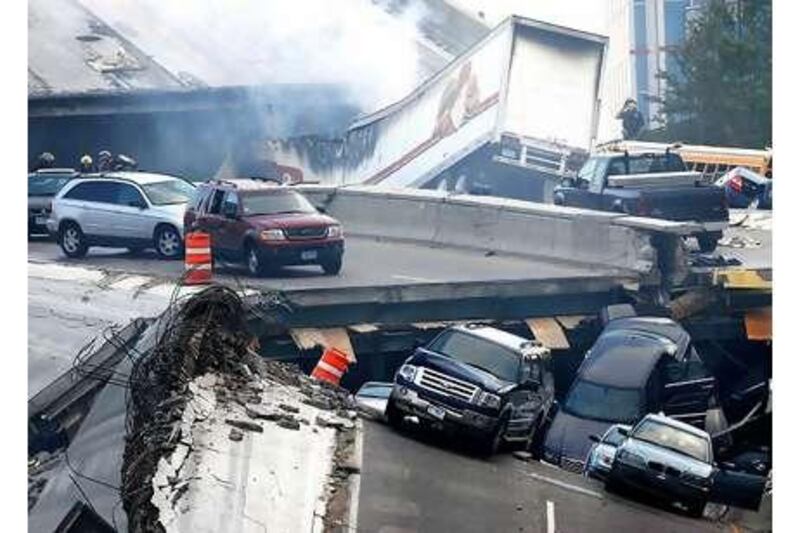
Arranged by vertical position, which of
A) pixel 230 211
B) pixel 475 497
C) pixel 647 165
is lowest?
pixel 475 497

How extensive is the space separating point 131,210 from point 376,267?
232 cm

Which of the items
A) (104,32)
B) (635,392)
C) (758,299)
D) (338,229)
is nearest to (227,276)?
(338,229)

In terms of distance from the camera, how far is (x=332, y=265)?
48.7 feet

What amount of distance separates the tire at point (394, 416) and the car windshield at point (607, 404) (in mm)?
1622

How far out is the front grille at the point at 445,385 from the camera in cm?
1354

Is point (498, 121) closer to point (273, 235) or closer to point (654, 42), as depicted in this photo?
point (654, 42)

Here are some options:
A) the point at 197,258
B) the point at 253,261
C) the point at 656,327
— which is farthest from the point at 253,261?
the point at 656,327

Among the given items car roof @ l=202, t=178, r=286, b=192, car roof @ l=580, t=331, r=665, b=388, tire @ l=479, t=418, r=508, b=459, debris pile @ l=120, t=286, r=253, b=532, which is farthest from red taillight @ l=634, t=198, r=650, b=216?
debris pile @ l=120, t=286, r=253, b=532

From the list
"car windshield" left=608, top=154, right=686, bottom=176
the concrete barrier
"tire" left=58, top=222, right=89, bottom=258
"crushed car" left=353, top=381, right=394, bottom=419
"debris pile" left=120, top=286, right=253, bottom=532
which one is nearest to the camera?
"debris pile" left=120, top=286, right=253, bottom=532

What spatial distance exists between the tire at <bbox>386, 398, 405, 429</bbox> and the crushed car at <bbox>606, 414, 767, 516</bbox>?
1.78 metres

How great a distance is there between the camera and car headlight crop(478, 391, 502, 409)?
13531 millimetres

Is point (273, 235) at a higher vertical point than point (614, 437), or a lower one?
higher

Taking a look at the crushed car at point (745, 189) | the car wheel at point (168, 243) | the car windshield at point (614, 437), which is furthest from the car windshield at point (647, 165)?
the car wheel at point (168, 243)

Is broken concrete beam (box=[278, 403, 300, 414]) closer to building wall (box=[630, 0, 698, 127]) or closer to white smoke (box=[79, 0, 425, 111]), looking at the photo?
white smoke (box=[79, 0, 425, 111])
